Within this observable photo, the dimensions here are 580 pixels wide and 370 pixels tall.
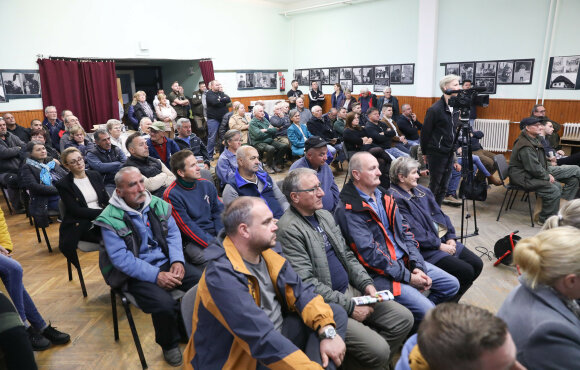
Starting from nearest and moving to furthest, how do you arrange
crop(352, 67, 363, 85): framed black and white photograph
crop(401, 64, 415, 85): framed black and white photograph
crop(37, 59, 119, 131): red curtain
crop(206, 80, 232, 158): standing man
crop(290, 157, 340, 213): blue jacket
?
crop(290, 157, 340, 213): blue jacket < crop(37, 59, 119, 131): red curtain < crop(206, 80, 232, 158): standing man < crop(401, 64, 415, 85): framed black and white photograph < crop(352, 67, 363, 85): framed black and white photograph

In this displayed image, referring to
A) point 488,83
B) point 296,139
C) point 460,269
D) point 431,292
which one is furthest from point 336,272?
point 488,83

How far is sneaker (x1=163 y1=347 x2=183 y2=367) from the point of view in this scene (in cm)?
264

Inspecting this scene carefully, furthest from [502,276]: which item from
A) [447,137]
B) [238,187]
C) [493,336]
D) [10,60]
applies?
[10,60]

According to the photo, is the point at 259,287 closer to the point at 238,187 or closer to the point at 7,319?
the point at 7,319

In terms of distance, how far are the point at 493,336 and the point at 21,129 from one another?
8.11m

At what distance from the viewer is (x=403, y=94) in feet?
35.2

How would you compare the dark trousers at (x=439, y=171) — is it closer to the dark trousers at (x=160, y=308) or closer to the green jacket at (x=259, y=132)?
the dark trousers at (x=160, y=308)

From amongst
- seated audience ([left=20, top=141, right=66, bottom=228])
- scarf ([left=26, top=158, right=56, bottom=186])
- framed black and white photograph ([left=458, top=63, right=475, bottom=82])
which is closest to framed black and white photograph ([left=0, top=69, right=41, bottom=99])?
seated audience ([left=20, top=141, right=66, bottom=228])

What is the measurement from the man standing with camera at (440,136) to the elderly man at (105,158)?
4.08 metres

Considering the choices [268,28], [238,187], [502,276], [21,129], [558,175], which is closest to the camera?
[238,187]

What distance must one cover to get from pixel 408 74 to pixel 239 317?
10292 mm

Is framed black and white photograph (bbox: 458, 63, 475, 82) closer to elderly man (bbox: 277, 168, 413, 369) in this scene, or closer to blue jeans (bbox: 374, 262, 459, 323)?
blue jeans (bbox: 374, 262, 459, 323)

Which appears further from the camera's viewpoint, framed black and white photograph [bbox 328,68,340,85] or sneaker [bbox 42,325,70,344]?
framed black and white photograph [bbox 328,68,340,85]

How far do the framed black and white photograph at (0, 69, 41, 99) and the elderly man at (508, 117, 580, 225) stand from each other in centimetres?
947
